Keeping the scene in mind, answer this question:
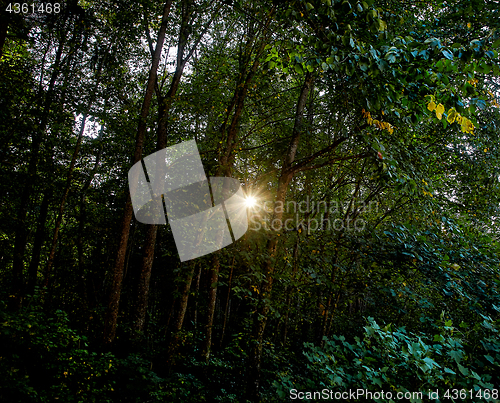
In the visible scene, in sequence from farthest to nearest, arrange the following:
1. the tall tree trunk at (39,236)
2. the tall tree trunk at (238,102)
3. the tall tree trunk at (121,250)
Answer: the tall tree trunk at (39,236) < the tall tree trunk at (121,250) < the tall tree trunk at (238,102)

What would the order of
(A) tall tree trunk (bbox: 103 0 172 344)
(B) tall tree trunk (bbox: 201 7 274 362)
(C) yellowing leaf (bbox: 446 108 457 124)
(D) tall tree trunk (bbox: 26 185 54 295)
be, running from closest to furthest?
(C) yellowing leaf (bbox: 446 108 457 124) → (B) tall tree trunk (bbox: 201 7 274 362) → (A) tall tree trunk (bbox: 103 0 172 344) → (D) tall tree trunk (bbox: 26 185 54 295)

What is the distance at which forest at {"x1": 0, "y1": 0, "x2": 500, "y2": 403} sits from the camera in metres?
2.61

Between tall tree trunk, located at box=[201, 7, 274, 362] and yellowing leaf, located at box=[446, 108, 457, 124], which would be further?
tall tree trunk, located at box=[201, 7, 274, 362]

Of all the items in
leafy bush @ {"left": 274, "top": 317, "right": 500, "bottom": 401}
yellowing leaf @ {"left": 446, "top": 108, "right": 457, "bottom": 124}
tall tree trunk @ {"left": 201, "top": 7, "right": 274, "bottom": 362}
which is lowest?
leafy bush @ {"left": 274, "top": 317, "right": 500, "bottom": 401}

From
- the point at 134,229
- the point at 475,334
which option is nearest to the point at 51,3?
the point at 134,229

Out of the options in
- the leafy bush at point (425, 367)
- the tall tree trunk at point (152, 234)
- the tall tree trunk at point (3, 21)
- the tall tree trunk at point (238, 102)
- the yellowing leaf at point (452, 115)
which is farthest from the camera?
the tall tree trunk at point (152, 234)

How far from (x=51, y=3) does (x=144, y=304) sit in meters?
8.16

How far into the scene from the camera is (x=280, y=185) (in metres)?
6.03

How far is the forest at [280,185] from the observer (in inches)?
103

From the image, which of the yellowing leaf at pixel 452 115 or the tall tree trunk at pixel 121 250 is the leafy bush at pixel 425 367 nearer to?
the yellowing leaf at pixel 452 115

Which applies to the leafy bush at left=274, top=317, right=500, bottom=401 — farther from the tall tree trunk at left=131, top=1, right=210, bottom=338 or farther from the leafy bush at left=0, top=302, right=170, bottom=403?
the tall tree trunk at left=131, top=1, right=210, bottom=338

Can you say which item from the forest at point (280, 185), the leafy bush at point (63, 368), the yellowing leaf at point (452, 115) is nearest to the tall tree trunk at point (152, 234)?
the forest at point (280, 185)

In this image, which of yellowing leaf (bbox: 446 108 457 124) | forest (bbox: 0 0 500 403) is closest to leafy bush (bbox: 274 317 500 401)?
forest (bbox: 0 0 500 403)

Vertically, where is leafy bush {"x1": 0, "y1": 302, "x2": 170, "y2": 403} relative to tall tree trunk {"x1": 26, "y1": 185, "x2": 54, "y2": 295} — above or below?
below
